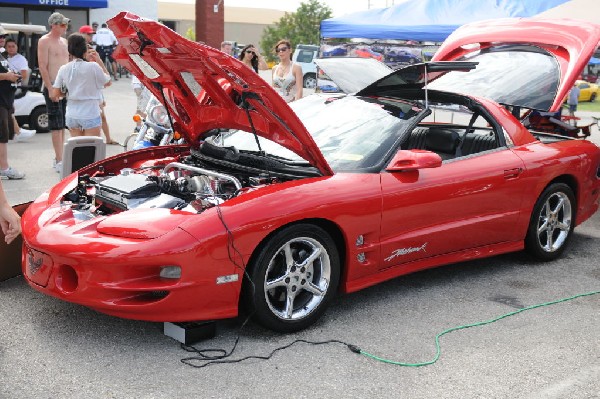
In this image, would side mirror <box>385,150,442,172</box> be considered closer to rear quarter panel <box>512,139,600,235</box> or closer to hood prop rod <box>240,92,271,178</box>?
hood prop rod <box>240,92,271,178</box>

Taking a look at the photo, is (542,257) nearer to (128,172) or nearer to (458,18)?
(128,172)

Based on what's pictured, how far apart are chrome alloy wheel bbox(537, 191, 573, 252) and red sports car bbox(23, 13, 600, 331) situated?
1 centimetres

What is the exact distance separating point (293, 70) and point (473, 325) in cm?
546

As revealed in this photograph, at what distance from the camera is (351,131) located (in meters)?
5.04

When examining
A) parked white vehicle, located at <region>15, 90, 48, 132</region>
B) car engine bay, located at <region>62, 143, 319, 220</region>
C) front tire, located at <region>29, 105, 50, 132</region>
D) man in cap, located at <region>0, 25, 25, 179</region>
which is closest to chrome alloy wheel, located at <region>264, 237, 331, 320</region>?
car engine bay, located at <region>62, 143, 319, 220</region>

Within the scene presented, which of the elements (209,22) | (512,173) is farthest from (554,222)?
(209,22)

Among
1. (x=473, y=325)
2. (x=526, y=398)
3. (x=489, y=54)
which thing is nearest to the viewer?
(x=526, y=398)

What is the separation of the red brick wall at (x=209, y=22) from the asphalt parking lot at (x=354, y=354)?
2588 centimetres

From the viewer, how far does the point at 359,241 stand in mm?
4492

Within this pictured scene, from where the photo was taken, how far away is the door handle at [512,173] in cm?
536

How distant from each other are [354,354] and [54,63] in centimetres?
679

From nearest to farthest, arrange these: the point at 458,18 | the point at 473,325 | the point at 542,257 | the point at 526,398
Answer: the point at 526,398 < the point at 473,325 < the point at 542,257 < the point at 458,18

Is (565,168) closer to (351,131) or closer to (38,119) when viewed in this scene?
(351,131)

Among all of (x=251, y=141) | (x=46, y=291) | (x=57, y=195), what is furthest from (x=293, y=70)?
(x=46, y=291)
